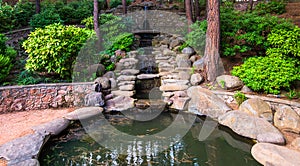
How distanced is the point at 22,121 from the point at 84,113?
1381 millimetres

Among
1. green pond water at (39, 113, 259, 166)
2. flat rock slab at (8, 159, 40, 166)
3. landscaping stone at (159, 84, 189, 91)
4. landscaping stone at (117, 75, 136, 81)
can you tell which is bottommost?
green pond water at (39, 113, 259, 166)

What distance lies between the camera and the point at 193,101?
5.75m

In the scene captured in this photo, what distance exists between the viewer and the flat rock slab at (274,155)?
320cm

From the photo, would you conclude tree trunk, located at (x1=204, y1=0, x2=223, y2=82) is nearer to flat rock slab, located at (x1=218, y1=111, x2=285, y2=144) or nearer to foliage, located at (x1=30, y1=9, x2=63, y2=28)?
flat rock slab, located at (x1=218, y1=111, x2=285, y2=144)

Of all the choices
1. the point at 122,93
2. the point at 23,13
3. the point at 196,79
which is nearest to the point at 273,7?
the point at 196,79

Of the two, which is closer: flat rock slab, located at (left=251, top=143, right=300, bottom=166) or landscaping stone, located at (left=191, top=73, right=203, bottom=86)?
flat rock slab, located at (left=251, top=143, right=300, bottom=166)

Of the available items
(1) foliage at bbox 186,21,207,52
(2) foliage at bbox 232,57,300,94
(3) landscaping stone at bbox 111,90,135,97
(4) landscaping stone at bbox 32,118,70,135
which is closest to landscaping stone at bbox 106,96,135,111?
(3) landscaping stone at bbox 111,90,135,97

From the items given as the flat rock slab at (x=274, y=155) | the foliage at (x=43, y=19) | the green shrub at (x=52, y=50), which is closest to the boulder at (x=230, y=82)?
the flat rock slab at (x=274, y=155)

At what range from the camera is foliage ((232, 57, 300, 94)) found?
4.77m

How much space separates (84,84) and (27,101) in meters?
1.52

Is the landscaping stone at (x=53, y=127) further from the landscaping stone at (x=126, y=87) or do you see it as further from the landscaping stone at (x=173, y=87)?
the landscaping stone at (x=173, y=87)

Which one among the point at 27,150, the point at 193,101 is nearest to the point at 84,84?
the point at 27,150

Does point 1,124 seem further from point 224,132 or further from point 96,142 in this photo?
point 224,132

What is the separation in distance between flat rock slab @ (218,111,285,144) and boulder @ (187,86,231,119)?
1.11 feet
